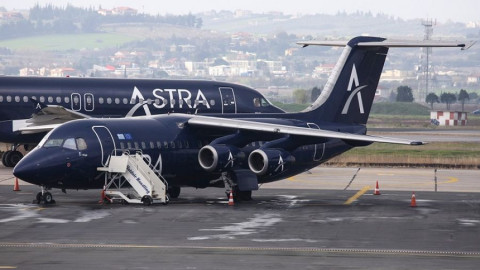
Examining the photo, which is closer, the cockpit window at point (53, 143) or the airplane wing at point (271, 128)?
the cockpit window at point (53, 143)

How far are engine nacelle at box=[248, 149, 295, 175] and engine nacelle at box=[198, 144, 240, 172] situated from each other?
0.65 metres

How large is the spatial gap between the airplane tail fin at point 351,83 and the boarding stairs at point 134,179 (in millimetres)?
8162

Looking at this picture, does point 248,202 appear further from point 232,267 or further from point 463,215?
point 232,267

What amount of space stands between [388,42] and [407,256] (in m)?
16.6

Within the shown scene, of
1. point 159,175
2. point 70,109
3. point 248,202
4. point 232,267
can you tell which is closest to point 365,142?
point 248,202

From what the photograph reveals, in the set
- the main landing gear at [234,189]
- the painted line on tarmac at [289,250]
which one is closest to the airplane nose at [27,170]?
the painted line on tarmac at [289,250]

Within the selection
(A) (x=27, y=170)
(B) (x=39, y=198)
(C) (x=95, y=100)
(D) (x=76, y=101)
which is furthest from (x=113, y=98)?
(A) (x=27, y=170)

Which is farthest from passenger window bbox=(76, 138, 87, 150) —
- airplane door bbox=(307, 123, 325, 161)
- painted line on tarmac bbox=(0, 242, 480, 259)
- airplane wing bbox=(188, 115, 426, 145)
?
airplane door bbox=(307, 123, 325, 161)

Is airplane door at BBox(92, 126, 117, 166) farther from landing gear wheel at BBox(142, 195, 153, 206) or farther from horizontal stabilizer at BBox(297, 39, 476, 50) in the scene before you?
horizontal stabilizer at BBox(297, 39, 476, 50)

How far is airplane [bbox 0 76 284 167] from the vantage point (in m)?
50.8

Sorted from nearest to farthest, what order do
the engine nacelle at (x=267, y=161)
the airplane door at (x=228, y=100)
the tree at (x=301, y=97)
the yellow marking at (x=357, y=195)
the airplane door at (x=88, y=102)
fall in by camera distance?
the engine nacelle at (x=267, y=161) → the yellow marking at (x=357, y=195) → the airplane door at (x=88, y=102) → the airplane door at (x=228, y=100) → the tree at (x=301, y=97)

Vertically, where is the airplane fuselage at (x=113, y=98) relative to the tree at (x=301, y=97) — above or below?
above

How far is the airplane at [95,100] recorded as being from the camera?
50781mm

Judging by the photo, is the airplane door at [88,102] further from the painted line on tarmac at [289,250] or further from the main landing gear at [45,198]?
the painted line on tarmac at [289,250]
